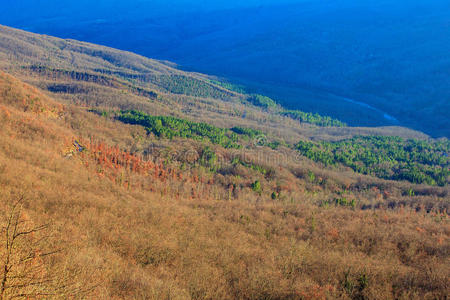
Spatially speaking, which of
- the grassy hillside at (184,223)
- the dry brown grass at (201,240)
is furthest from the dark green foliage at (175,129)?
the dry brown grass at (201,240)

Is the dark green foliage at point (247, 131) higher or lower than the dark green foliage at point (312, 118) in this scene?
lower

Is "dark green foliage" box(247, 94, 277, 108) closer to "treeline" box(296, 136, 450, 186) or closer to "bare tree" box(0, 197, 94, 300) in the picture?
"treeline" box(296, 136, 450, 186)

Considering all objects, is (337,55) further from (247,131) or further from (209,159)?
(209,159)

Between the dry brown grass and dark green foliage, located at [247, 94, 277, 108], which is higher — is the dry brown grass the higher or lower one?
the lower one

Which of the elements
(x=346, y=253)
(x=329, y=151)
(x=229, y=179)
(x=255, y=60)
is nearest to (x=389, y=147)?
(x=329, y=151)

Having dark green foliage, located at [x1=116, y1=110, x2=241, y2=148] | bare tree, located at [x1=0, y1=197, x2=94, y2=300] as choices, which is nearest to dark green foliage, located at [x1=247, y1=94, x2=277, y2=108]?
dark green foliage, located at [x1=116, y1=110, x2=241, y2=148]

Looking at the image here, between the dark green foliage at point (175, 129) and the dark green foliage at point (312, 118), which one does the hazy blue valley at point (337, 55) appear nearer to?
the dark green foliage at point (312, 118)
